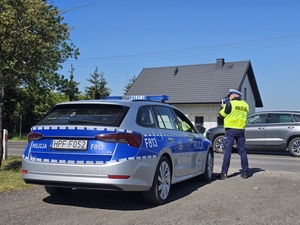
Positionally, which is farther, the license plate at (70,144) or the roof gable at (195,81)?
the roof gable at (195,81)

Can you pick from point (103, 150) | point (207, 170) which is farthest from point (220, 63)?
point (103, 150)

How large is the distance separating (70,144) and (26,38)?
4.05 meters

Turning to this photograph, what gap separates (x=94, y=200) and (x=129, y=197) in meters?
0.62

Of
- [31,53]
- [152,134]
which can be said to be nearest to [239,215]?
[152,134]

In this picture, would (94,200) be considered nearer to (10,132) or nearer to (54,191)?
(54,191)

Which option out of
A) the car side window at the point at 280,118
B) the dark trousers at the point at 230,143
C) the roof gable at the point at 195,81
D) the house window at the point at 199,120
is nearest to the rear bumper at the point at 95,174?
the dark trousers at the point at 230,143

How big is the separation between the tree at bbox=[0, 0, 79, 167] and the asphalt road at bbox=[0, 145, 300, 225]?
313cm

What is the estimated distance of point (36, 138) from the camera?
615 centimetres

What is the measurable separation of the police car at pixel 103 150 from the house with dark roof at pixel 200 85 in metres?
25.3

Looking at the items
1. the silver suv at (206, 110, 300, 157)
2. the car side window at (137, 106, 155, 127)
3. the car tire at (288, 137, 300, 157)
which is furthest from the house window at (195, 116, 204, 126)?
the car side window at (137, 106, 155, 127)

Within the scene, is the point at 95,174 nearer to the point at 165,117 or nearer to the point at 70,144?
the point at 70,144

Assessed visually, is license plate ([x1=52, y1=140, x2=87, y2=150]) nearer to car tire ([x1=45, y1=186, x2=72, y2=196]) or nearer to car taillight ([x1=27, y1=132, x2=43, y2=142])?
car taillight ([x1=27, y1=132, x2=43, y2=142])

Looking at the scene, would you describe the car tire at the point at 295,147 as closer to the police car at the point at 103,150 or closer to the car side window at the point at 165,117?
the car side window at the point at 165,117

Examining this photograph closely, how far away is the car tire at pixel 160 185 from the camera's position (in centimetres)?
621
